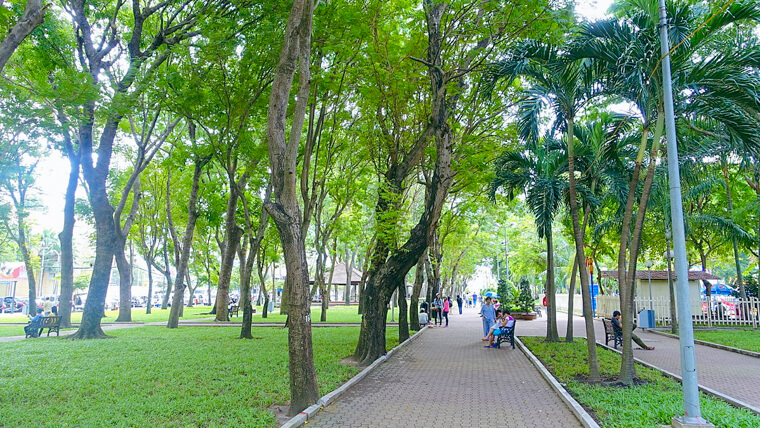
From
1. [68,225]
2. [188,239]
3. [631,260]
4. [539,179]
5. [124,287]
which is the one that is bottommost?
[124,287]

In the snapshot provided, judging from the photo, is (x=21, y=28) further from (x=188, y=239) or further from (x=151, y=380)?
(x=188, y=239)

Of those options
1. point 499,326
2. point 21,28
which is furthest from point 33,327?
point 499,326

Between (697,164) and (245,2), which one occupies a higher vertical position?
(245,2)

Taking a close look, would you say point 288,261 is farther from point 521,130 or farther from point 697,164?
point 697,164

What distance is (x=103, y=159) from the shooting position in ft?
51.7

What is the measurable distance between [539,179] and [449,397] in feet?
A: 27.3

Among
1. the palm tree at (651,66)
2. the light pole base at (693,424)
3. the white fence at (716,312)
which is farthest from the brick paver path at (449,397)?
the white fence at (716,312)

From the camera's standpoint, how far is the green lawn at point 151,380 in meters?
6.43

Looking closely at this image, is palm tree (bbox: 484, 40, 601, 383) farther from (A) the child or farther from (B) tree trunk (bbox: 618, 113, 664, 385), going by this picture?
(A) the child

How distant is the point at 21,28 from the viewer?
6691 mm

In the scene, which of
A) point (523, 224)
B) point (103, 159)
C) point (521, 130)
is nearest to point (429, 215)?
→ point (521, 130)

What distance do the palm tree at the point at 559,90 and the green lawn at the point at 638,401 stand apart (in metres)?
0.79

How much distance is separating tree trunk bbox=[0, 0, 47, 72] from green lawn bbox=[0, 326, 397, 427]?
4836 mm

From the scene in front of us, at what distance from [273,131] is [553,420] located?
580 centimetres
